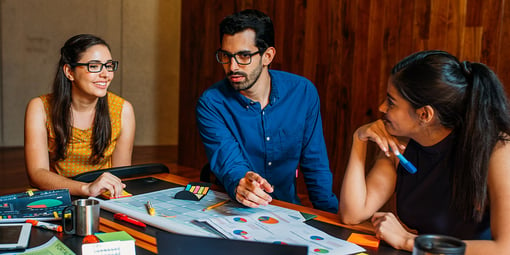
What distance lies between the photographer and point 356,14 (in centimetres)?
393

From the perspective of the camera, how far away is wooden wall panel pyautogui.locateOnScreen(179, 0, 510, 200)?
133 inches

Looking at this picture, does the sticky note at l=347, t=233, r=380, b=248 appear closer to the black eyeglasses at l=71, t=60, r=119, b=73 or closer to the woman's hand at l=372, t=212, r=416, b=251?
the woman's hand at l=372, t=212, r=416, b=251

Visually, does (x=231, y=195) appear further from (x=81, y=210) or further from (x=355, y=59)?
(x=355, y=59)

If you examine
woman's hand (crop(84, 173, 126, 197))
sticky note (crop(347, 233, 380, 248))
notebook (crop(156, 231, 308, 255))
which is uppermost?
notebook (crop(156, 231, 308, 255))

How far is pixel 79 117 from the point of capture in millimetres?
2330

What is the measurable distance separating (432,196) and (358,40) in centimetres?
266

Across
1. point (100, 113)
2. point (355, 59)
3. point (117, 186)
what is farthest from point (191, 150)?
point (117, 186)

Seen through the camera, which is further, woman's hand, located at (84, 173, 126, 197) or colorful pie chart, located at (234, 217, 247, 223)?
woman's hand, located at (84, 173, 126, 197)

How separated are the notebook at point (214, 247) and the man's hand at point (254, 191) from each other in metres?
0.61

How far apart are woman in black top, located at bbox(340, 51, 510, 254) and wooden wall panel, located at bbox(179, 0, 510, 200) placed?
82.4 inches

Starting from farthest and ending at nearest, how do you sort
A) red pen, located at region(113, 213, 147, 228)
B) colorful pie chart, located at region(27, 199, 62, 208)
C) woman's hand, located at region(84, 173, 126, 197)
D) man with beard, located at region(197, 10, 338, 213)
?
man with beard, located at region(197, 10, 338, 213), woman's hand, located at region(84, 173, 126, 197), colorful pie chart, located at region(27, 199, 62, 208), red pen, located at region(113, 213, 147, 228)

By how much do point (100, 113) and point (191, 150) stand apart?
3.04 metres

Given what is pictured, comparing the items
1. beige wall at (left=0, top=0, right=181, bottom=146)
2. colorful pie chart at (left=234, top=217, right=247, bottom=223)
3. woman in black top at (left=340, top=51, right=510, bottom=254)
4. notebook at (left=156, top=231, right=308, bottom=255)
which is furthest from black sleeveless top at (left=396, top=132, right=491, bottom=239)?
beige wall at (left=0, top=0, right=181, bottom=146)

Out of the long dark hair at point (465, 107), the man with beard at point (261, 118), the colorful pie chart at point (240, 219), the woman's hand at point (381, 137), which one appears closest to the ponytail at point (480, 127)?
the long dark hair at point (465, 107)
